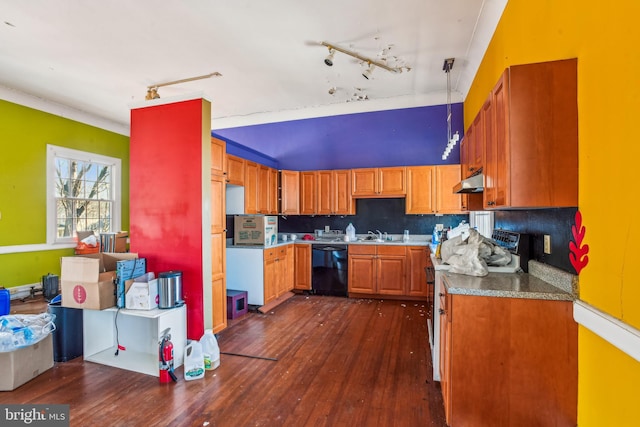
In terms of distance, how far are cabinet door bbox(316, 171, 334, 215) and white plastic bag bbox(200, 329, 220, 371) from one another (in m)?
3.02

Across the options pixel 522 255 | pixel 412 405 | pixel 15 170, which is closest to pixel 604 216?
pixel 522 255

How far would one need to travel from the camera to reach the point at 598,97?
55.3 inches

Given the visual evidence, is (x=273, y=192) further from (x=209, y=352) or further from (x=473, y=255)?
(x=473, y=255)

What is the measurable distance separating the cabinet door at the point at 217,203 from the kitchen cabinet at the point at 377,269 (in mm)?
2200

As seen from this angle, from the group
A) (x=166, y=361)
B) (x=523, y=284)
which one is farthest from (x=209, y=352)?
(x=523, y=284)

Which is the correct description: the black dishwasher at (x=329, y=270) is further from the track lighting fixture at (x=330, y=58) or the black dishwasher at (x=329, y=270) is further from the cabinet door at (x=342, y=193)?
the track lighting fixture at (x=330, y=58)

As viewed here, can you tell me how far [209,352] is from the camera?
2.67 m

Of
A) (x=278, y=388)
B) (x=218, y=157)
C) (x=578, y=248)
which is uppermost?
(x=218, y=157)

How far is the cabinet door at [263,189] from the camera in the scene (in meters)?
4.84

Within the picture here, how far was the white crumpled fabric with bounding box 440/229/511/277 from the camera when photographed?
2086mm

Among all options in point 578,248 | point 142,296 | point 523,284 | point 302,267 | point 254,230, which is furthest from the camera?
point 302,267

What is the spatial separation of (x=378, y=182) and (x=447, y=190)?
3.49 feet

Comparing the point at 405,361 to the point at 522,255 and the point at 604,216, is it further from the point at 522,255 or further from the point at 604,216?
the point at 604,216

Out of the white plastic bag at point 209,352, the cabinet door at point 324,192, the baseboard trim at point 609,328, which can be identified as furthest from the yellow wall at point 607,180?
the cabinet door at point 324,192
